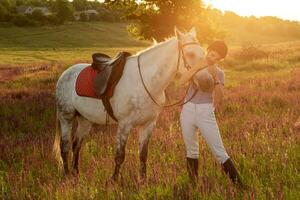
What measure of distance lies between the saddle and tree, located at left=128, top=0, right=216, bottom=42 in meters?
21.3

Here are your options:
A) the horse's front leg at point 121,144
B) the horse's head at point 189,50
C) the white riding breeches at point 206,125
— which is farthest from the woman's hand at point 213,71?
the horse's front leg at point 121,144

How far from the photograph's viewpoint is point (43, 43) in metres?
74.0

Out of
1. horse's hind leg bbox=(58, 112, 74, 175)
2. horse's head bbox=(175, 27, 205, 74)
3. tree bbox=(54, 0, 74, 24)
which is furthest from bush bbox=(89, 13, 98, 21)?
horse's head bbox=(175, 27, 205, 74)

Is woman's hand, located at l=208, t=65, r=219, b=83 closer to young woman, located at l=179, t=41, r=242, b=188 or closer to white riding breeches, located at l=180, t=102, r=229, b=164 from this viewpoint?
young woman, located at l=179, t=41, r=242, b=188

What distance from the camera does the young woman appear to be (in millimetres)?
5449

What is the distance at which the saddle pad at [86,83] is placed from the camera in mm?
7020

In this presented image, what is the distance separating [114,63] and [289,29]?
9940cm

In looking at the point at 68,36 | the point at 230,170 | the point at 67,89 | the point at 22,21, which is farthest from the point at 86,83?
the point at 22,21

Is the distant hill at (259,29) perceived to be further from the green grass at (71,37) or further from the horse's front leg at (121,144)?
the horse's front leg at (121,144)

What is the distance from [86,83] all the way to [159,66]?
1601mm

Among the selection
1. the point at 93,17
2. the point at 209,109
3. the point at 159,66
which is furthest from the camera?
the point at 93,17

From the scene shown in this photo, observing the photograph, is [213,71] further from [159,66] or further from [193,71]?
[159,66]

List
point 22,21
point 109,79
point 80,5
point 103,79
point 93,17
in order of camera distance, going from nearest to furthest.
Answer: point 109,79 < point 103,79 < point 22,21 < point 93,17 < point 80,5

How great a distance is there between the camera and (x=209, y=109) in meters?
5.56
